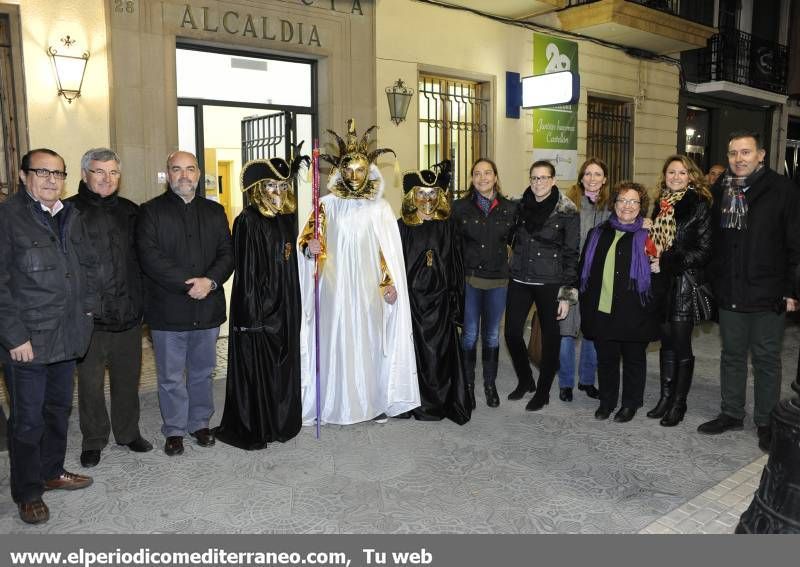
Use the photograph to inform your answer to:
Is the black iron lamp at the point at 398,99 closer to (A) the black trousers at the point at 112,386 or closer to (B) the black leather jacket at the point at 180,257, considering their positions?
(B) the black leather jacket at the point at 180,257

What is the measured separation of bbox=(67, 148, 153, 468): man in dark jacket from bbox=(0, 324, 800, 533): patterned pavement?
205 millimetres

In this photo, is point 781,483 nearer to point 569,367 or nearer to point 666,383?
point 666,383

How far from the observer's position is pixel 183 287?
424 centimetres

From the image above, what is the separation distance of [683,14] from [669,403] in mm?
11329

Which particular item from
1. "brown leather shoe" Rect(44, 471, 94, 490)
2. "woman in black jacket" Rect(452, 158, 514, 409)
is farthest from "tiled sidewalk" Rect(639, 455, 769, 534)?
"brown leather shoe" Rect(44, 471, 94, 490)

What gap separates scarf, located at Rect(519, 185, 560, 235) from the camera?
5148 mm

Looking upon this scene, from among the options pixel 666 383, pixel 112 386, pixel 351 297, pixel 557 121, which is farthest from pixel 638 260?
pixel 557 121

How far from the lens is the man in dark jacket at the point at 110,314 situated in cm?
407

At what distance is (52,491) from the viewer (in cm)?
387

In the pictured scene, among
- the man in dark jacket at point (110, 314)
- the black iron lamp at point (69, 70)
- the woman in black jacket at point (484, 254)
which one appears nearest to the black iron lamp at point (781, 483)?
the woman in black jacket at point (484, 254)

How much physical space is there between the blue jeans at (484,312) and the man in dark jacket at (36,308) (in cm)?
291

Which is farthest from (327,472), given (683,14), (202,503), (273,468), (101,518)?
(683,14)

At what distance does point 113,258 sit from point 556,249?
3143 mm
